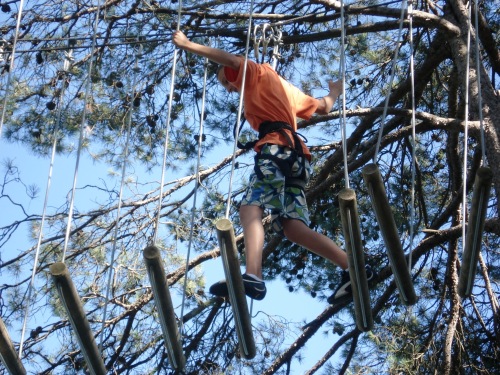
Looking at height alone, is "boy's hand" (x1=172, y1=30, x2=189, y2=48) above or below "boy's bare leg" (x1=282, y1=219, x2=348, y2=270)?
above

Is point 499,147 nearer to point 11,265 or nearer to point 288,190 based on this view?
point 288,190

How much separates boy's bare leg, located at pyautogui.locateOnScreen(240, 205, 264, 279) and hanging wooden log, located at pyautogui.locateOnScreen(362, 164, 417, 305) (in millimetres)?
570

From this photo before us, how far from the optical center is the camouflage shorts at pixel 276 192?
13.1ft

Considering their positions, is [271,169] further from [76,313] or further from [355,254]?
[76,313]

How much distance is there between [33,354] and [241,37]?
→ 2.01 metres

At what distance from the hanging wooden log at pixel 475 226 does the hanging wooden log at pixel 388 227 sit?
0.61 ft

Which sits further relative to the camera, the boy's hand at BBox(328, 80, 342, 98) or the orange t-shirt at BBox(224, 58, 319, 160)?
the boy's hand at BBox(328, 80, 342, 98)

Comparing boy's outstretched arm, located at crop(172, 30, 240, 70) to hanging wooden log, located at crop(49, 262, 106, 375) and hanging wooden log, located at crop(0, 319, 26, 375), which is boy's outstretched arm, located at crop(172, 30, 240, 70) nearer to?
hanging wooden log, located at crop(49, 262, 106, 375)

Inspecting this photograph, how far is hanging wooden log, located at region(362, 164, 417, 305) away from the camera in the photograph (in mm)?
3152

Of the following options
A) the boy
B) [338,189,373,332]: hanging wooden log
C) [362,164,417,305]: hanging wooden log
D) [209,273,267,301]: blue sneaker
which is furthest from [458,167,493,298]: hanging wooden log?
[209,273,267,301]: blue sneaker

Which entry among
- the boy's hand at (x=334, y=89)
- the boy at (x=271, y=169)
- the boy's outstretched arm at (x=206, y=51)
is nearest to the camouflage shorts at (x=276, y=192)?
the boy at (x=271, y=169)

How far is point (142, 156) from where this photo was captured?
6.36 meters

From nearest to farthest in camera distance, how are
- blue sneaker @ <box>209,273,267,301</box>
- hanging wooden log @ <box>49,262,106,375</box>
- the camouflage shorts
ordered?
hanging wooden log @ <box>49,262,106,375</box> → blue sneaker @ <box>209,273,267,301</box> → the camouflage shorts

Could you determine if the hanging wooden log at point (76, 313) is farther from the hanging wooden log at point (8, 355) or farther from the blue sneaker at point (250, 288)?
the blue sneaker at point (250, 288)
